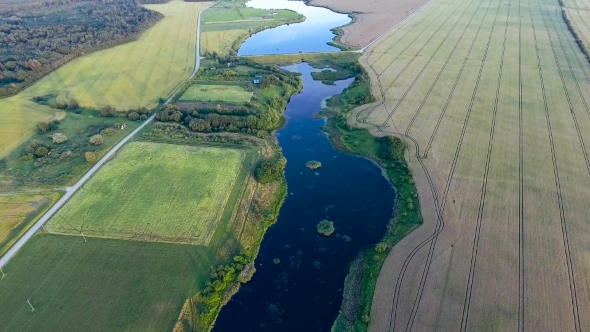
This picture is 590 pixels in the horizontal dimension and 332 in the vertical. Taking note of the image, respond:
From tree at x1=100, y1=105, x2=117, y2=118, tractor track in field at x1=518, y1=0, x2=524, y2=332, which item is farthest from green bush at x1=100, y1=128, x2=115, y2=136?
tractor track in field at x1=518, y1=0, x2=524, y2=332

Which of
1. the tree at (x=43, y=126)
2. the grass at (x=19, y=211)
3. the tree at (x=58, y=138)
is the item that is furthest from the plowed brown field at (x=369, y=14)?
the grass at (x=19, y=211)

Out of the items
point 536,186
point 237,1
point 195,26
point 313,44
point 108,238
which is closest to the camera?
point 108,238

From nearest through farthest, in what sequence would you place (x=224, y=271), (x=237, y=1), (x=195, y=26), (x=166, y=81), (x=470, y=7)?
(x=224, y=271) < (x=166, y=81) < (x=195, y=26) < (x=470, y=7) < (x=237, y=1)

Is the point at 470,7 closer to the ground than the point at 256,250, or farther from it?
farther from it

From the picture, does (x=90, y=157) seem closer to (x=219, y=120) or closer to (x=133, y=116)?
(x=133, y=116)

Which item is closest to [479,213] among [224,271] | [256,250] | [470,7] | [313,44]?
[256,250]

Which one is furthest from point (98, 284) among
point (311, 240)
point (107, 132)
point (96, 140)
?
point (107, 132)

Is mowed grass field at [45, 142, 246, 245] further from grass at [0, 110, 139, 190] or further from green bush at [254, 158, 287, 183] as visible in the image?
grass at [0, 110, 139, 190]

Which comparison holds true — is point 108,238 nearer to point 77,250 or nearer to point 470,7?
point 77,250
